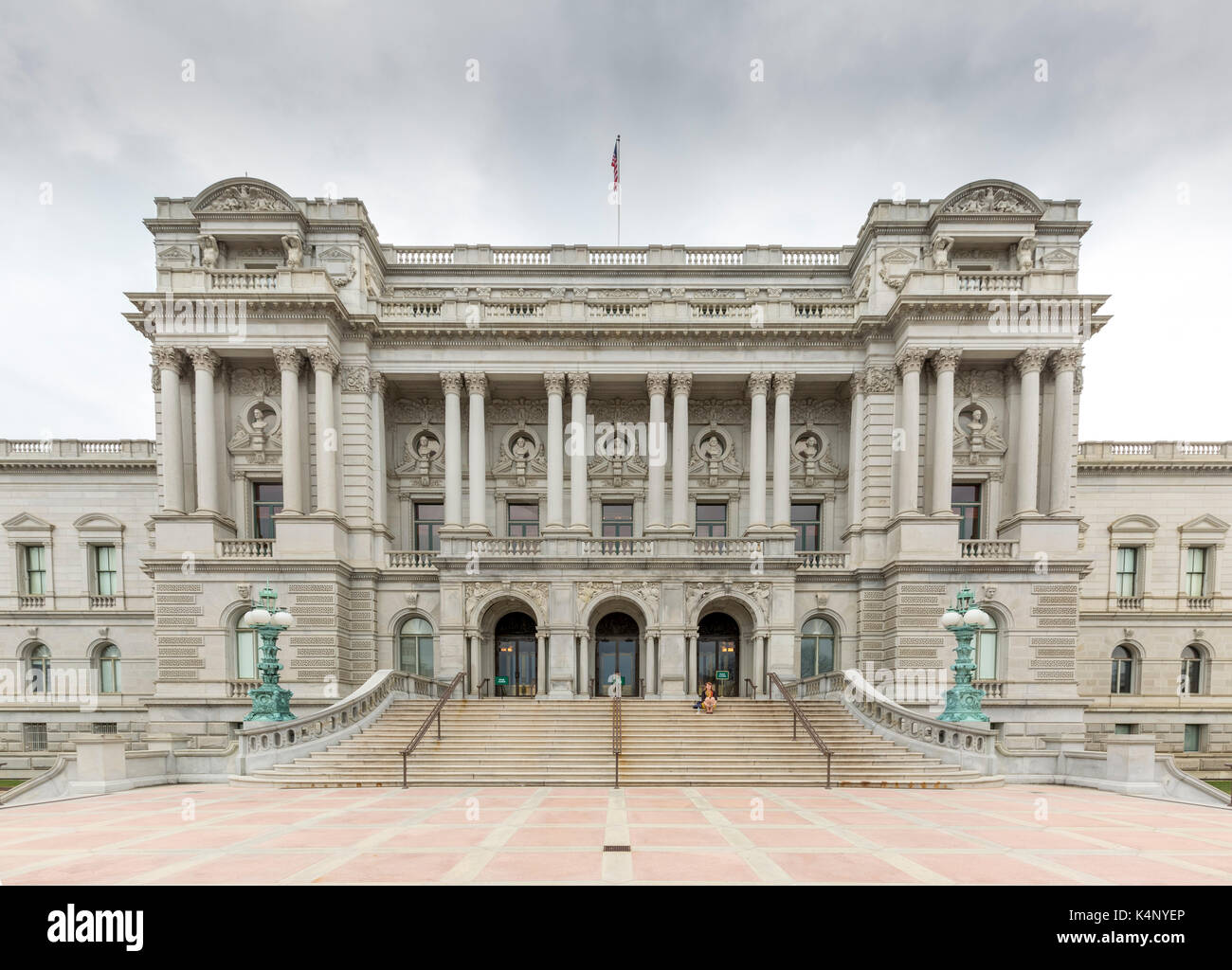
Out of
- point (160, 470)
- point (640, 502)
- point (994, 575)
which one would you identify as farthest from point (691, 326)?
point (160, 470)

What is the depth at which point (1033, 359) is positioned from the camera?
2580cm

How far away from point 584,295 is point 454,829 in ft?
74.0

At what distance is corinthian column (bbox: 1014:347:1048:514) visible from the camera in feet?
84.6

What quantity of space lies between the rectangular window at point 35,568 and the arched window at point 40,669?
301 cm

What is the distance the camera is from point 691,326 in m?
27.2

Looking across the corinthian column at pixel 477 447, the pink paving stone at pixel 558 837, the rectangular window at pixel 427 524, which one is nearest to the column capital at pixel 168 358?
the rectangular window at pixel 427 524

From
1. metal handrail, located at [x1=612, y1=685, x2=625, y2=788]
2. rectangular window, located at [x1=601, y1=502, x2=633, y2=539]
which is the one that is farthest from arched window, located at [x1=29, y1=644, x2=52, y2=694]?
metal handrail, located at [x1=612, y1=685, x2=625, y2=788]

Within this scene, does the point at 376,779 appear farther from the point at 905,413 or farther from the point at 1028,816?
the point at 905,413

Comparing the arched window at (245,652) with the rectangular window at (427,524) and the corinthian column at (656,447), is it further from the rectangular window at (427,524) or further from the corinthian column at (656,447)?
the corinthian column at (656,447)

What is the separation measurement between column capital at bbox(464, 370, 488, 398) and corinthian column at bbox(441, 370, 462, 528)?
503mm

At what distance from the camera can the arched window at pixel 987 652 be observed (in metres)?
24.9

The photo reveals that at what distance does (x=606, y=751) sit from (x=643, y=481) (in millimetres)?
13408

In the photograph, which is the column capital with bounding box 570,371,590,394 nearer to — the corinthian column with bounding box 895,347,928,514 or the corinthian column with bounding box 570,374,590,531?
the corinthian column with bounding box 570,374,590,531

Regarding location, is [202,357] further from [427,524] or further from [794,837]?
[794,837]
